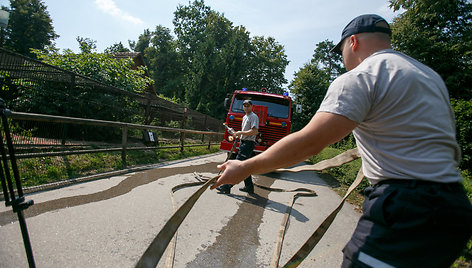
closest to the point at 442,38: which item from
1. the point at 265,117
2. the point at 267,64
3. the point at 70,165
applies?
the point at 265,117

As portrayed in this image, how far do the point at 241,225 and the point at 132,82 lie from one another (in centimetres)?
854

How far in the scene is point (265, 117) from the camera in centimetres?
912

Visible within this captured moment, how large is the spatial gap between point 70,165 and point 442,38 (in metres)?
22.1

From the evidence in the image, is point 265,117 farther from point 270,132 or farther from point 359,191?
point 359,191

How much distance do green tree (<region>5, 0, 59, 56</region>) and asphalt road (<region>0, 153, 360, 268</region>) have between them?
49.1 meters

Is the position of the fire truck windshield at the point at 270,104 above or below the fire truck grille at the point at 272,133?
above

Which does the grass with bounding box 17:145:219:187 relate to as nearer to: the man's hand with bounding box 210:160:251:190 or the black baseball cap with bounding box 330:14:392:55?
the man's hand with bounding box 210:160:251:190

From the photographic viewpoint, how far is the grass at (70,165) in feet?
14.0

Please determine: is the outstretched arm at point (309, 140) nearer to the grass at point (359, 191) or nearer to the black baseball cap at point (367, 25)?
the black baseball cap at point (367, 25)

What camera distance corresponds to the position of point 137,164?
23.2ft

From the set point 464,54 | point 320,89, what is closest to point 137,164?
point 464,54

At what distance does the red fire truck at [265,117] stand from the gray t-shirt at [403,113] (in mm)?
7484

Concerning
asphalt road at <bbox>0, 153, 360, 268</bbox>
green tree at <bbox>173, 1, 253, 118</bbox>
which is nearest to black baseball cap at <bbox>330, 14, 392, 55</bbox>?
asphalt road at <bbox>0, 153, 360, 268</bbox>

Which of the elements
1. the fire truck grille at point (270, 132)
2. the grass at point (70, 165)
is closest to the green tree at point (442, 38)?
the fire truck grille at point (270, 132)
